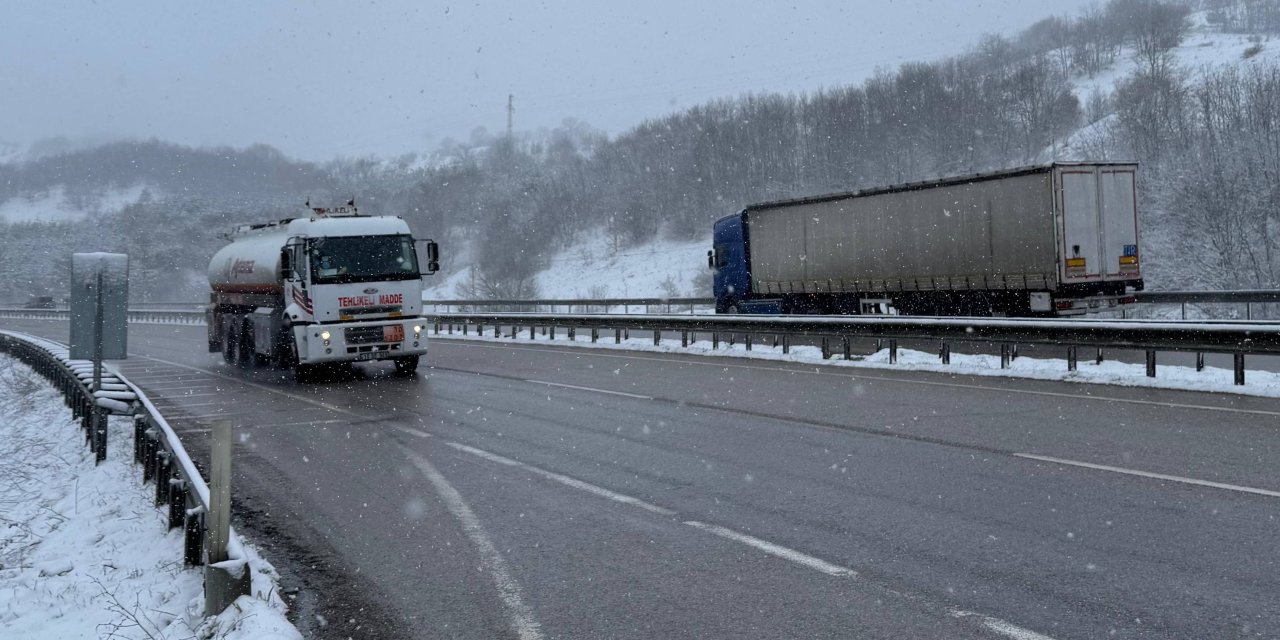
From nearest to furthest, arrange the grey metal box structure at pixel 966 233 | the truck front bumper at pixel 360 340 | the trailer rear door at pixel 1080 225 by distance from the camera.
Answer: the truck front bumper at pixel 360 340 → the trailer rear door at pixel 1080 225 → the grey metal box structure at pixel 966 233

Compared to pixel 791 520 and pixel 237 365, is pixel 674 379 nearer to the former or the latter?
pixel 791 520

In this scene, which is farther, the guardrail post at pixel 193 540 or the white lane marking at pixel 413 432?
the white lane marking at pixel 413 432

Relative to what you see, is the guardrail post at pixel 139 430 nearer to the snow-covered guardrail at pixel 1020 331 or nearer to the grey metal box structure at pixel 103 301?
the grey metal box structure at pixel 103 301

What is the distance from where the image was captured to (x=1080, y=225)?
2203cm

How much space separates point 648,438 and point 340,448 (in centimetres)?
319

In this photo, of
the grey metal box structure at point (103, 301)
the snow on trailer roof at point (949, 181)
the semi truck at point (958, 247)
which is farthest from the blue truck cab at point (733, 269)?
the grey metal box structure at point (103, 301)

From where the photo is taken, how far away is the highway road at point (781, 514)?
4.63 m

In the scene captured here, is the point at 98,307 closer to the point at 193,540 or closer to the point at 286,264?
the point at 286,264

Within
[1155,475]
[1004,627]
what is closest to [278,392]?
[1155,475]

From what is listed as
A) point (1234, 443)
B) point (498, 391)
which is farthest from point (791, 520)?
point (498, 391)

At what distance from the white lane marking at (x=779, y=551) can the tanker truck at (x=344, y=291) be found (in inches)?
485

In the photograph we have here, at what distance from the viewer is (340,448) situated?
10133 mm

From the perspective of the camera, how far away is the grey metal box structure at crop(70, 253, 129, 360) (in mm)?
11430

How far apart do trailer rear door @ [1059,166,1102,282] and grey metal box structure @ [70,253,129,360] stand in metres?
18.6
